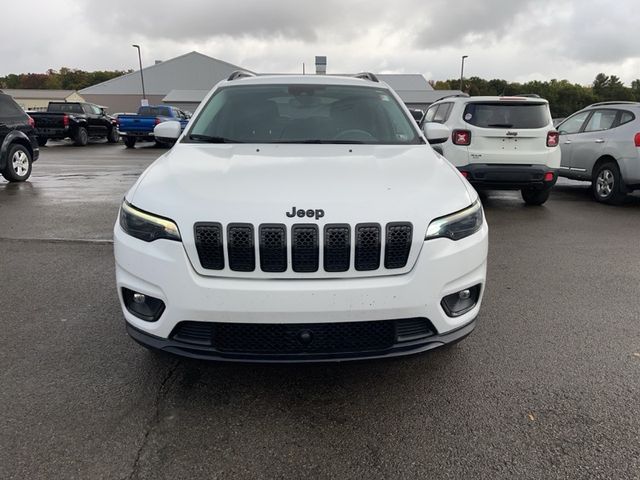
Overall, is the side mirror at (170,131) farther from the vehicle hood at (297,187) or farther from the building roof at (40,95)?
the building roof at (40,95)

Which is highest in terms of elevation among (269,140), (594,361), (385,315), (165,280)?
(269,140)

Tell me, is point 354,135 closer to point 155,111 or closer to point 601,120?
point 601,120

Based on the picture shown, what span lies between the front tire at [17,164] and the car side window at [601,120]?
36.9 ft

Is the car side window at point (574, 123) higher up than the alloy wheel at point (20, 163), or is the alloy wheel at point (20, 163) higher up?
the car side window at point (574, 123)

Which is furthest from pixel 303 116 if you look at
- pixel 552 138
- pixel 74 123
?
pixel 74 123

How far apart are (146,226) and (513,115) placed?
6.85 metres

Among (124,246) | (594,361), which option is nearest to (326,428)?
(124,246)


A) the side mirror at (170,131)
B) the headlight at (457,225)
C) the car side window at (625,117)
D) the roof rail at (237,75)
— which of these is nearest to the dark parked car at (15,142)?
the roof rail at (237,75)

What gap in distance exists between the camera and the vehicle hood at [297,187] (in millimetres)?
2396

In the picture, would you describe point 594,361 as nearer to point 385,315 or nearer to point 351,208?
point 385,315

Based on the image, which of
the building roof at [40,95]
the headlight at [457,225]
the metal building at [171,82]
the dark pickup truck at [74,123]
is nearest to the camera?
the headlight at [457,225]

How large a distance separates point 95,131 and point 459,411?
80.3ft

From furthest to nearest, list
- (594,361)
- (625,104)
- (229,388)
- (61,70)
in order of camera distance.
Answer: (61,70), (625,104), (594,361), (229,388)

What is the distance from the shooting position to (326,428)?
2.48m
